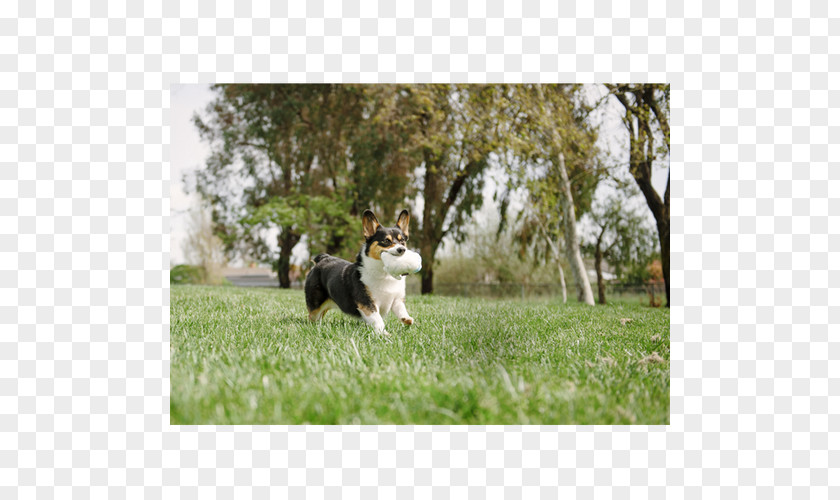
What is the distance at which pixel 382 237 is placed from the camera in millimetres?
3199

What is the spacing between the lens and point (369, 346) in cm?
278

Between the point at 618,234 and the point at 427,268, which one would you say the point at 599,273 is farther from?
the point at 427,268

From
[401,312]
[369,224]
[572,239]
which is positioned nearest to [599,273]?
[572,239]

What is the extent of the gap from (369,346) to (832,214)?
2738mm

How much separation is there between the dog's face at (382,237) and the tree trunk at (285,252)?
5.14m

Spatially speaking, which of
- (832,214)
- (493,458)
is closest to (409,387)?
(493,458)

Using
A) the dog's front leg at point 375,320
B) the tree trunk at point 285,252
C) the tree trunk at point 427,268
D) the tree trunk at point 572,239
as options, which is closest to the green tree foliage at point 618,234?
the tree trunk at point 572,239

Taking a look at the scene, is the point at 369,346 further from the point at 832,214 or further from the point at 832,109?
the point at 832,109

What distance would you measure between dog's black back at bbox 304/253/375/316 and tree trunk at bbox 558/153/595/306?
4320 millimetres

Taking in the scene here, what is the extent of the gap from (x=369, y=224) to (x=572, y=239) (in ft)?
16.7

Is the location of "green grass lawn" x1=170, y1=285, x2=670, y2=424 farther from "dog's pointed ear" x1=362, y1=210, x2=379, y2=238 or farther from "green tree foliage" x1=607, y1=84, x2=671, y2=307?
"green tree foliage" x1=607, y1=84, x2=671, y2=307

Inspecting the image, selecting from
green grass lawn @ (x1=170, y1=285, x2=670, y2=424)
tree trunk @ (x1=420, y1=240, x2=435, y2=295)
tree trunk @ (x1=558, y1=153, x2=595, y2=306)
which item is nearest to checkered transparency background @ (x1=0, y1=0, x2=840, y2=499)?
green grass lawn @ (x1=170, y1=285, x2=670, y2=424)

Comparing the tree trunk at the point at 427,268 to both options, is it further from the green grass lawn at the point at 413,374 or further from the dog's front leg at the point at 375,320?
the dog's front leg at the point at 375,320

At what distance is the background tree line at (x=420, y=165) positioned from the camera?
20.2 ft
